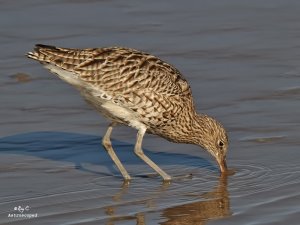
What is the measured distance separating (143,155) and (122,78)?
780 millimetres

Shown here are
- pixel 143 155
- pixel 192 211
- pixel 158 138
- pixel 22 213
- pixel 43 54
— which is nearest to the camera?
pixel 22 213

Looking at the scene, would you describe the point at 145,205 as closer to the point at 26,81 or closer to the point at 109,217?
the point at 109,217

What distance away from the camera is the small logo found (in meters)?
9.56

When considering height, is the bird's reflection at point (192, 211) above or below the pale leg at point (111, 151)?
below

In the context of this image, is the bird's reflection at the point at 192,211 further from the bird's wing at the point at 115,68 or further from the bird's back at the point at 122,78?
the bird's wing at the point at 115,68

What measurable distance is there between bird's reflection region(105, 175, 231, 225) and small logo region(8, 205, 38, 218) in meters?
0.64

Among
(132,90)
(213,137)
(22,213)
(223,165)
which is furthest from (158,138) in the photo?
(22,213)

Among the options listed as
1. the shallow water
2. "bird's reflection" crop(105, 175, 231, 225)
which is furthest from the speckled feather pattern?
"bird's reflection" crop(105, 175, 231, 225)

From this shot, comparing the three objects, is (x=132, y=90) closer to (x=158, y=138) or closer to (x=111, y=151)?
(x=111, y=151)

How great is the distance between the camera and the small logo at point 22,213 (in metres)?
9.56

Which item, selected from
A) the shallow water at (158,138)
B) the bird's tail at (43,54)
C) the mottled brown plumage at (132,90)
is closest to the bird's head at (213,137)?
the mottled brown plumage at (132,90)

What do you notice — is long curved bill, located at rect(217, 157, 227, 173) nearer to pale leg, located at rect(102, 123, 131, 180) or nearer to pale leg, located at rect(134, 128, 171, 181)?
pale leg, located at rect(134, 128, 171, 181)

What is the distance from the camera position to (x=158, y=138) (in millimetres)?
12352

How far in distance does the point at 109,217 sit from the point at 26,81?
4.41 metres
